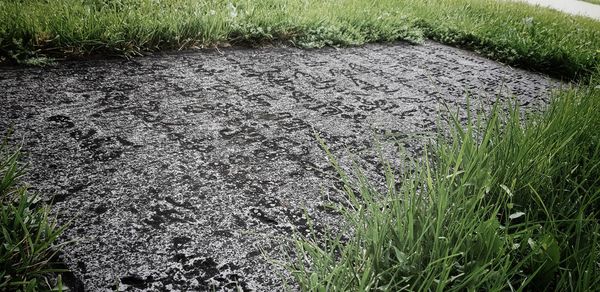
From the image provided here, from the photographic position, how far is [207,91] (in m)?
2.43

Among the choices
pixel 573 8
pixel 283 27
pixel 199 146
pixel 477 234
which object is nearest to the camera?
pixel 477 234

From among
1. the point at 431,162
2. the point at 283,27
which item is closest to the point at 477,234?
the point at 431,162

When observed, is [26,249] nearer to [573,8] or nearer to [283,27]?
[283,27]

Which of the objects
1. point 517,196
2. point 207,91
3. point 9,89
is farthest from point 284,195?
point 9,89

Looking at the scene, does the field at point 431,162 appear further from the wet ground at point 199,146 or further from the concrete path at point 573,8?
the concrete path at point 573,8

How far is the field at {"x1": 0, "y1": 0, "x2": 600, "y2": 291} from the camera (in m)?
1.02

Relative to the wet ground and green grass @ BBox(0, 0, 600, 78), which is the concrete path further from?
the wet ground

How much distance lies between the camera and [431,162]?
189 centimetres

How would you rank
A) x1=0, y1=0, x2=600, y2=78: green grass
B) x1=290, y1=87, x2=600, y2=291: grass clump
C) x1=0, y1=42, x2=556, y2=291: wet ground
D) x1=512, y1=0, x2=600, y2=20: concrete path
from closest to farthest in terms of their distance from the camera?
x1=290, y1=87, x2=600, y2=291: grass clump
x1=0, y1=42, x2=556, y2=291: wet ground
x1=0, y1=0, x2=600, y2=78: green grass
x1=512, y1=0, x2=600, y2=20: concrete path

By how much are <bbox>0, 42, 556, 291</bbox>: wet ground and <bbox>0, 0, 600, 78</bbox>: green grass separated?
23 cm

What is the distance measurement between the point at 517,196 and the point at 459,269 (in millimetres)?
488

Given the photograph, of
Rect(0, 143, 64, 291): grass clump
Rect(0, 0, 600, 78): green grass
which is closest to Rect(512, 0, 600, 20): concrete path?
Rect(0, 0, 600, 78): green grass

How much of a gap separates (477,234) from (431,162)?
2.94 ft

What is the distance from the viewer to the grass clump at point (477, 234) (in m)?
0.97
